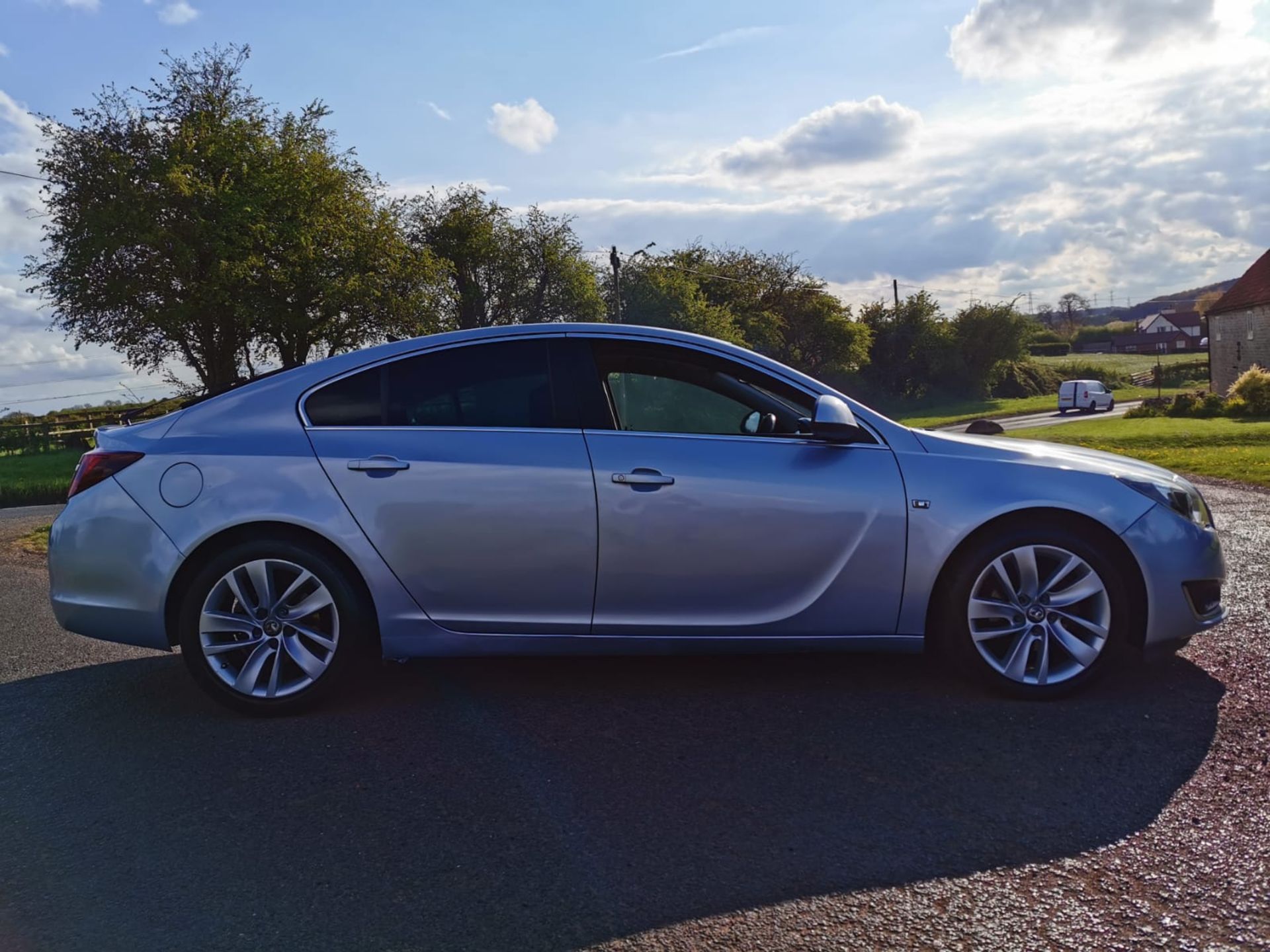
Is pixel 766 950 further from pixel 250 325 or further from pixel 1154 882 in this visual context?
pixel 250 325

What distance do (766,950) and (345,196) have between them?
128ft

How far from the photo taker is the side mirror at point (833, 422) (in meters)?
4.32

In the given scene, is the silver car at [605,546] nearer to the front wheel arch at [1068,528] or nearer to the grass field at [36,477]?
the front wheel arch at [1068,528]

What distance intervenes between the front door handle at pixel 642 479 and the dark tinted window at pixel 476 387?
0.42 m

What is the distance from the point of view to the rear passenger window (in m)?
4.54

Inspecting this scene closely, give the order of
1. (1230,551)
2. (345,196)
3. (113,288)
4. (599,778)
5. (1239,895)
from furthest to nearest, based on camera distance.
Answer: (345,196) < (113,288) < (1230,551) < (599,778) < (1239,895)

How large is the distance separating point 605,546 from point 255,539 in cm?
151

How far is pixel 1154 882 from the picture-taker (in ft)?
9.14

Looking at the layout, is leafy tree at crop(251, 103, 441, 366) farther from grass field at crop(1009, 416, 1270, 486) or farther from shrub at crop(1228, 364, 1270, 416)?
shrub at crop(1228, 364, 1270, 416)

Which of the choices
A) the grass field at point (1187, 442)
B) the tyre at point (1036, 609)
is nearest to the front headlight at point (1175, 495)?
the tyre at point (1036, 609)

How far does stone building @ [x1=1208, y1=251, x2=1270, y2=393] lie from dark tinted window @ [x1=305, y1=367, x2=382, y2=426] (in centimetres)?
5909

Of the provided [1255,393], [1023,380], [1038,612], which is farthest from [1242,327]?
[1038,612]

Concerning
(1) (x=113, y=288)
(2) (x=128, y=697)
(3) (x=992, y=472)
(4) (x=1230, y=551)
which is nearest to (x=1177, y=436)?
(4) (x=1230, y=551)

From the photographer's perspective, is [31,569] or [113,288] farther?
[113,288]
